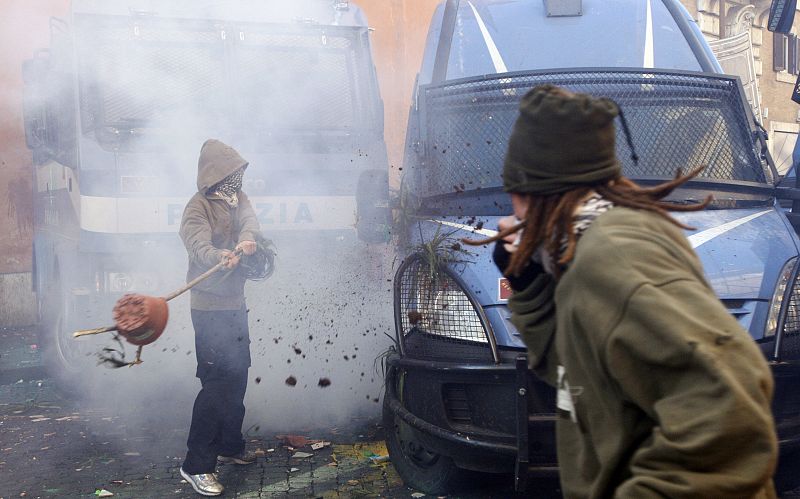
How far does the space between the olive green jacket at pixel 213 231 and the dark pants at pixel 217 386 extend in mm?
92

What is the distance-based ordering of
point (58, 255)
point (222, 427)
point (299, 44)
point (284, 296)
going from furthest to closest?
point (58, 255) < point (299, 44) < point (284, 296) < point (222, 427)

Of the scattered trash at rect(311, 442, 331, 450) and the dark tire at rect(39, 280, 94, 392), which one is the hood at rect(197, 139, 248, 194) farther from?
the dark tire at rect(39, 280, 94, 392)

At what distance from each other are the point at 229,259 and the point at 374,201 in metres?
0.98

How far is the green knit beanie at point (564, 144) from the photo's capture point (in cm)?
164

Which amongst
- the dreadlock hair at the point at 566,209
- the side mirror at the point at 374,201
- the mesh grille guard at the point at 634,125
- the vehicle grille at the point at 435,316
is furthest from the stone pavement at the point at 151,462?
the dreadlock hair at the point at 566,209

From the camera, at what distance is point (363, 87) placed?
22.7 ft

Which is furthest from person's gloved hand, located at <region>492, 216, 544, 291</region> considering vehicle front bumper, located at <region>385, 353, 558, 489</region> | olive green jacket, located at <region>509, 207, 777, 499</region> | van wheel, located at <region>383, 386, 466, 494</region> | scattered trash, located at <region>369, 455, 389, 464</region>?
scattered trash, located at <region>369, 455, 389, 464</region>

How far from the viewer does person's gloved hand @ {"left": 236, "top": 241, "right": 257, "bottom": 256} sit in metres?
4.87

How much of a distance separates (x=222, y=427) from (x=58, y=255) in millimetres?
3568

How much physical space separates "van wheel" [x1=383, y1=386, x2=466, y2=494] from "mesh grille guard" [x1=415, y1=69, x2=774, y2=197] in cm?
134

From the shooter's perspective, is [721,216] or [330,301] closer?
[721,216]

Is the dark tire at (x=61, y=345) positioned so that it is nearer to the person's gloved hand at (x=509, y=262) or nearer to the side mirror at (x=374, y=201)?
the side mirror at (x=374, y=201)

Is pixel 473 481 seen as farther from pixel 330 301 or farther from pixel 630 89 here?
pixel 630 89

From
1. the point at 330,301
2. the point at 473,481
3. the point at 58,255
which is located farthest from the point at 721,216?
the point at 58,255
